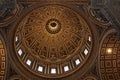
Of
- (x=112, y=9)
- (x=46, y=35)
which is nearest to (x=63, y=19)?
(x=46, y=35)

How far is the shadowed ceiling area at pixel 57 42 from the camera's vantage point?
73.5 feet

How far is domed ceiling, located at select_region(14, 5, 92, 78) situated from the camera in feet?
86.1

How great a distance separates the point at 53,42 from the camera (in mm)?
30203

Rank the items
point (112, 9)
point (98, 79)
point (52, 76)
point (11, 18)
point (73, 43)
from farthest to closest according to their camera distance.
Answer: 1. point (73, 43)
2. point (52, 76)
3. point (98, 79)
4. point (11, 18)
5. point (112, 9)

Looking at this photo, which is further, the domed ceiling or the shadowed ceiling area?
the domed ceiling

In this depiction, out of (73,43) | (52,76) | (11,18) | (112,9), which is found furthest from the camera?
(73,43)

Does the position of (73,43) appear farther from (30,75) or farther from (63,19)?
(30,75)

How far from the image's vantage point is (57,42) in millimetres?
30234

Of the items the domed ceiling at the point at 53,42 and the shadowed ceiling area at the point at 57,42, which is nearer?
the shadowed ceiling area at the point at 57,42

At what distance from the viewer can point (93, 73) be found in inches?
969

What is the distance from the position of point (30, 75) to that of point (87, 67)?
17.1 feet

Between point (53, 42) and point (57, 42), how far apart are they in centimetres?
43

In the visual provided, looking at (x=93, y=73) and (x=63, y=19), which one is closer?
(x=93, y=73)

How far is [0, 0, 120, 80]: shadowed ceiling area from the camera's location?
22406 mm
